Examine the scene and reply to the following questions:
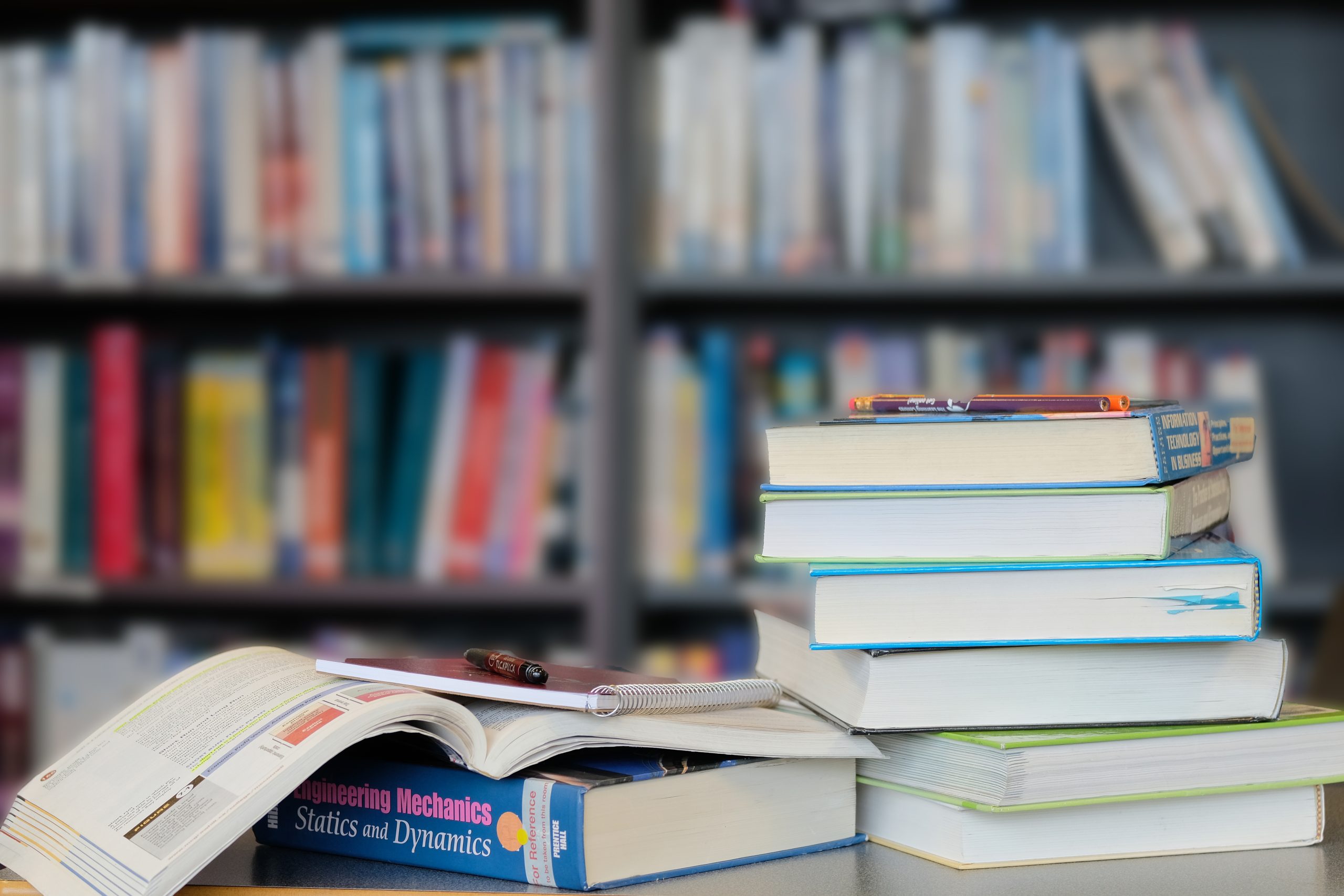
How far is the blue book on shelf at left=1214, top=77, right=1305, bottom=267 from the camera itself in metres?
1.87

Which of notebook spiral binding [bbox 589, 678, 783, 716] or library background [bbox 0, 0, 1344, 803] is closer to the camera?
notebook spiral binding [bbox 589, 678, 783, 716]

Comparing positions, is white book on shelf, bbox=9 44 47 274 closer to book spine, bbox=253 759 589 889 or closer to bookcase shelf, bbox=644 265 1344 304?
bookcase shelf, bbox=644 265 1344 304

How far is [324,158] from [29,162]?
43 cm

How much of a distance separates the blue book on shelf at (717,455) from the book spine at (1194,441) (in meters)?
1.15

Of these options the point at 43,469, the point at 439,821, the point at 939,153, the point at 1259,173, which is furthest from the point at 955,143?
the point at 439,821

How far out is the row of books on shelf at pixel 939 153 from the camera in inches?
73.4

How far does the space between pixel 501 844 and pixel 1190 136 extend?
1629mm

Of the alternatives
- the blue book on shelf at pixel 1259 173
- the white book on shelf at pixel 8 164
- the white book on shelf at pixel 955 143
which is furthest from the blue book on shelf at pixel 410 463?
the blue book on shelf at pixel 1259 173

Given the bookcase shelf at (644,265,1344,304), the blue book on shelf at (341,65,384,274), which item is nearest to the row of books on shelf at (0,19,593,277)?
the blue book on shelf at (341,65,384,274)

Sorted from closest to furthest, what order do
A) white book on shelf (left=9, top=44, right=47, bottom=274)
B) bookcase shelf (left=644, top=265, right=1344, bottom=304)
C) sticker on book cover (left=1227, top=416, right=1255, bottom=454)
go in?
sticker on book cover (left=1227, top=416, right=1255, bottom=454)
bookcase shelf (left=644, top=265, right=1344, bottom=304)
white book on shelf (left=9, top=44, right=47, bottom=274)

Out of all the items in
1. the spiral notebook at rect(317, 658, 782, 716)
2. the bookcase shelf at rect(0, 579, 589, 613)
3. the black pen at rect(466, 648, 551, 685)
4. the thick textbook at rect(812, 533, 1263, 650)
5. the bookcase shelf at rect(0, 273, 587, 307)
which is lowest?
the bookcase shelf at rect(0, 579, 589, 613)

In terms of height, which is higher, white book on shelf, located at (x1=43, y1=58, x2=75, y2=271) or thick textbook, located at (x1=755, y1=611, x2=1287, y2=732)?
white book on shelf, located at (x1=43, y1=58, x2=75, y2=271)

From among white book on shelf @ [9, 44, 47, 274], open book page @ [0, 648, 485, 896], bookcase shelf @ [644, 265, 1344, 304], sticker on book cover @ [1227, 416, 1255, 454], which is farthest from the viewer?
white book on shelf @ [9, 44, 47, 274]

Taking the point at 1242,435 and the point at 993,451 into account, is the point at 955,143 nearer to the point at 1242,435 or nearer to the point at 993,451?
the point at 1242,435
